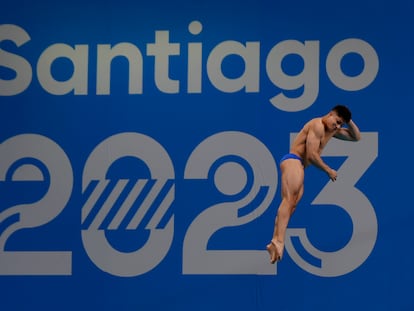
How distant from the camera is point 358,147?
9.02 meters

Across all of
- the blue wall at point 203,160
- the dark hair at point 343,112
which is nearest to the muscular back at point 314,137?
the dark hair at point 343,112

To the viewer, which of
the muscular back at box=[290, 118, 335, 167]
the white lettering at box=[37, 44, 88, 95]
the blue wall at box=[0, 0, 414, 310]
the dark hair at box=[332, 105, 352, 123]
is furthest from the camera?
the white lettering at box=[37, 44, 88, 95]

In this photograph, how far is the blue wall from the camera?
29.4 feet

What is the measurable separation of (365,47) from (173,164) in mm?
2548

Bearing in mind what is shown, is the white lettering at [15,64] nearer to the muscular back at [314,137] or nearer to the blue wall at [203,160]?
the blue wall at [203,160]

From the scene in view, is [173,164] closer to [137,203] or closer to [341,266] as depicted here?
[137,203]

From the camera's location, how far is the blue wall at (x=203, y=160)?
897 cm

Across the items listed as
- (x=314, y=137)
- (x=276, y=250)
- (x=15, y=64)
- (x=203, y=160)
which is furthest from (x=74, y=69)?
(x=276, y=250)

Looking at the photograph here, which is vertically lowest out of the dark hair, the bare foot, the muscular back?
the bare foot

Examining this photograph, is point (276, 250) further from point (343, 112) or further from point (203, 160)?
point (203, 160)

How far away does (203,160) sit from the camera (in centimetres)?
917

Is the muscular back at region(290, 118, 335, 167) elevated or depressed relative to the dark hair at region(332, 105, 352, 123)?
depressed

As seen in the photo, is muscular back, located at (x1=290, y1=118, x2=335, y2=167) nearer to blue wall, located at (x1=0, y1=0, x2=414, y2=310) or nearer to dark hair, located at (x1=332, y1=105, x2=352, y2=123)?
dark hair, located at (x1=332, y1=105, x2=352, y2=123)

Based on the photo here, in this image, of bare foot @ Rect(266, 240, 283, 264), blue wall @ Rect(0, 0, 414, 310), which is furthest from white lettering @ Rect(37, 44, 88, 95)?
bare foot @ Rect(266, 240, 283, 264)
